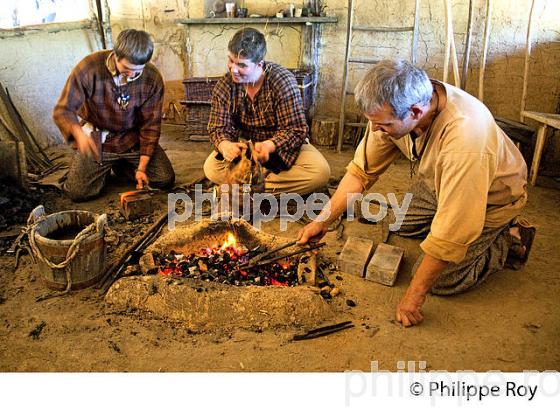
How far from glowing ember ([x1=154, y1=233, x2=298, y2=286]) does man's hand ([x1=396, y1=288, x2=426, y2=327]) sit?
74cm

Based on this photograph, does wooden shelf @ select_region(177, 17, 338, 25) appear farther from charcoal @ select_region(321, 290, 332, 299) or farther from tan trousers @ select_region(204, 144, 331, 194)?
charcoal @ select_region(321, 290, 332, 299)

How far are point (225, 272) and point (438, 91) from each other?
5.85ft

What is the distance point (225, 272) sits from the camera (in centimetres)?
327

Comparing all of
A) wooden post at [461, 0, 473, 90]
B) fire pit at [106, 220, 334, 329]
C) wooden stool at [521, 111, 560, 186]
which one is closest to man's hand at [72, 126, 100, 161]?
fire pit at [106, 220, 334, 329]

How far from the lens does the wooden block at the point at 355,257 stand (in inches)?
136

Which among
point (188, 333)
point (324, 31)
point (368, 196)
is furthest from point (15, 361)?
point (324, 31)

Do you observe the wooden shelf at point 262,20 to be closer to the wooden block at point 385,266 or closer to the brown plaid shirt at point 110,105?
the brown plaid shirt at point 110,105

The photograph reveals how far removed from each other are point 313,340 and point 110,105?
299 centimetres

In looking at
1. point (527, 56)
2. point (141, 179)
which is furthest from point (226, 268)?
point (527, 56)

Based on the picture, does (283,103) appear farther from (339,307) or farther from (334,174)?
(339,307)

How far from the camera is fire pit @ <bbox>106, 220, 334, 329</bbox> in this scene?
114 inches

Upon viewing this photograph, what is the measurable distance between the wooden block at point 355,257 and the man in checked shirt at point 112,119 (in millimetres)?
2146

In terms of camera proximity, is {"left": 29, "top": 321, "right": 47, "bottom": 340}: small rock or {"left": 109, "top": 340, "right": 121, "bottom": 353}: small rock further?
{"left": 29, "top": 321, "right": 47, "bottom": 340}: small rock

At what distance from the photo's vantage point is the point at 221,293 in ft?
9.64
